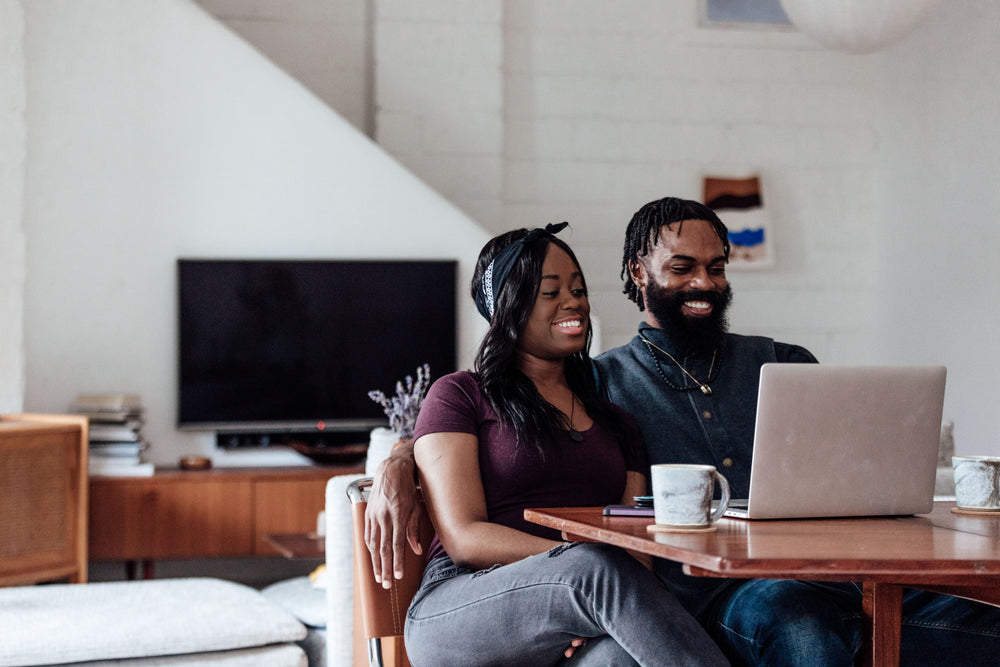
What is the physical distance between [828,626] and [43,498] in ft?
9.47

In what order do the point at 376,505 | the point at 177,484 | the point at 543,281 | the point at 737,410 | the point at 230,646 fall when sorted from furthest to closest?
the point at 177,484 → the point at 230,646 → the point at 737,410 → the point at 543,281 → the point at 376,505

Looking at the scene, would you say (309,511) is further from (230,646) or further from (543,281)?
(543,281)

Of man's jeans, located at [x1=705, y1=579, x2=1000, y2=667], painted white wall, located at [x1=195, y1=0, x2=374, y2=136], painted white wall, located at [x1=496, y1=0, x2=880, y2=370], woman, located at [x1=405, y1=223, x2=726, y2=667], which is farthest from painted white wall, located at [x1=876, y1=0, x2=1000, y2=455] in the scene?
woman, located at [x1=405, y1=223, x2=726, y2=667]

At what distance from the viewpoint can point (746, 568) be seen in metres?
1.12

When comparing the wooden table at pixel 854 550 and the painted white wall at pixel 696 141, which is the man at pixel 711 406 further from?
the painted white wall at pixel 696 141

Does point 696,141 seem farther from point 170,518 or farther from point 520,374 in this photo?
point 520,374

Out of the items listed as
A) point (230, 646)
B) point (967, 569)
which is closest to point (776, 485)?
point (967, 569)

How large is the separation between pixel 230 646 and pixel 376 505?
35.2 inches

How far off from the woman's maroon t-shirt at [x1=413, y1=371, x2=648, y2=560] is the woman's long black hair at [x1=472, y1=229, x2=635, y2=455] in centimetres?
2

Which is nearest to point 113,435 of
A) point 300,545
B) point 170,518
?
point 170,518

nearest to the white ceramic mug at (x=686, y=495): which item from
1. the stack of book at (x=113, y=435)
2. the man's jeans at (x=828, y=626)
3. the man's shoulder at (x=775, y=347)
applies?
the man's jeans at (x=828, y=626)

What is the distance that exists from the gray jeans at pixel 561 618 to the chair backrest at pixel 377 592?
126 mm

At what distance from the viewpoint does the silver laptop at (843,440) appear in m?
1.44

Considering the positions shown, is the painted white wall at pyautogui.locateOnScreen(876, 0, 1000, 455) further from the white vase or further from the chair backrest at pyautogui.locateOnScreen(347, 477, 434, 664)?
the chair backrest at pyautogui.locateOnScreen(347, 477, 434, 664)
